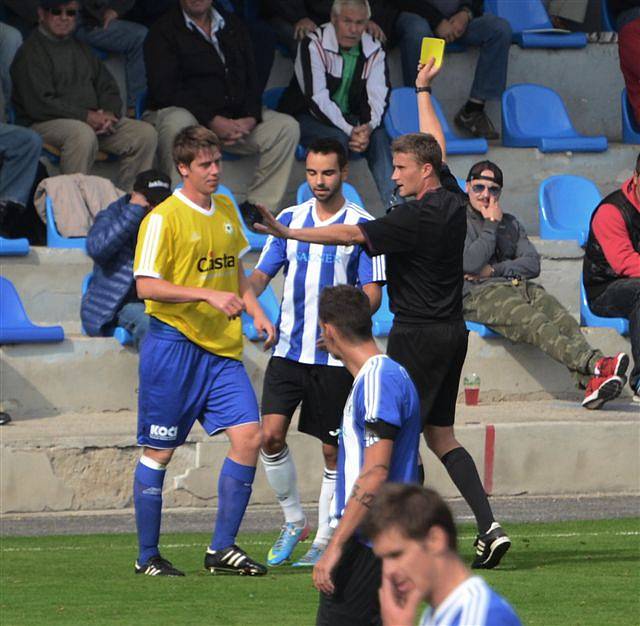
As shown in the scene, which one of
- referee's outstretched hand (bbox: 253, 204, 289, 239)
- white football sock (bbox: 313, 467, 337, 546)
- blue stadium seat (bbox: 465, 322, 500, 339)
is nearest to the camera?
referee's outstretched hand (bbox: 253, 204, 289, 239)

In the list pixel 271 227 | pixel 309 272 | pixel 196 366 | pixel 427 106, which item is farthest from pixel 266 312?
pixel 271 227

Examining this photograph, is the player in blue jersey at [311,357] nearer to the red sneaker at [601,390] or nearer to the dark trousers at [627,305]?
the red sneaker at [601,390]

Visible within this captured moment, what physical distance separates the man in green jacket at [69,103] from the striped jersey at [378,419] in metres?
7.64

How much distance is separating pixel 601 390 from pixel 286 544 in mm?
3633

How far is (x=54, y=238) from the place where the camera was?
41.0 ft

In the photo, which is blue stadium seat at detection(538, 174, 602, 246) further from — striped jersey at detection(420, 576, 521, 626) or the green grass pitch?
striped jersey at detection(420, 576, 521, 626)

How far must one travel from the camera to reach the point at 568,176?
1417 centimetres

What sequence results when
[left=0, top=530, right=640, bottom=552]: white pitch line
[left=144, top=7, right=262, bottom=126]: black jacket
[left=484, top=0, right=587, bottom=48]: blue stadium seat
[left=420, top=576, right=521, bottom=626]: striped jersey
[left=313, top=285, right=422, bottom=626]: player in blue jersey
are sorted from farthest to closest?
[left=484, top=0, right=587, bottom=48]: blue stadium seat
[left=144, top=7, right=262, bottom=126]: black jacket
[left=0, top=530, right=640, bottom=552]: white pitch line
[left=313, top=285, right=422, bottom=626]: player in blue jersey
[left=420, top=576, right=521, bottom=626]: striped jersey

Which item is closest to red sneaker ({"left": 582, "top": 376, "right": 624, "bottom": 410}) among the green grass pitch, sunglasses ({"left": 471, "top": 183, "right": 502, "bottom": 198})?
sunglasses ({"left": 471, "top": 183, "right": 502, "bottom": 198})

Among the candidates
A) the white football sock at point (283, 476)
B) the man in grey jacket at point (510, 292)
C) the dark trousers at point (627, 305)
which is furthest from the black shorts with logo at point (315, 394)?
the dark trousers at point (627, 305)

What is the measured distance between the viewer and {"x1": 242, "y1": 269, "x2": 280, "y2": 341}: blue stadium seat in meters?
11.7

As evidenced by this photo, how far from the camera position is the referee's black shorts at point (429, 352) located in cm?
782

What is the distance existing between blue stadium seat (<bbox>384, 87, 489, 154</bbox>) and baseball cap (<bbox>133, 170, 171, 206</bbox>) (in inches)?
183

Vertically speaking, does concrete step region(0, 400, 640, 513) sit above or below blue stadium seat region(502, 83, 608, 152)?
below
